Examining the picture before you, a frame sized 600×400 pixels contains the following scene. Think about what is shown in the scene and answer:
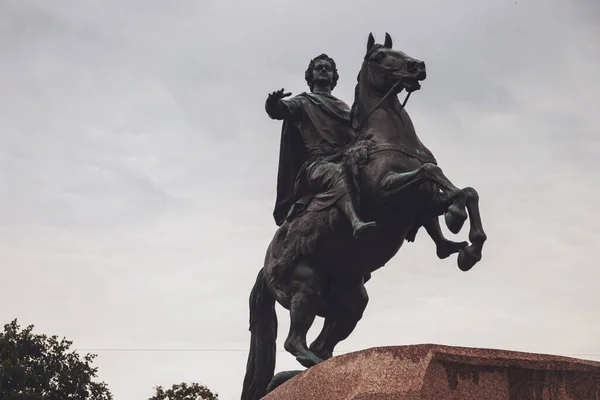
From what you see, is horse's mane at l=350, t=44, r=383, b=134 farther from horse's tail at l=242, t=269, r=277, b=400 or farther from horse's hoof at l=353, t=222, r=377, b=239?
horse's tail at l=242, t=269, r=277, b=400

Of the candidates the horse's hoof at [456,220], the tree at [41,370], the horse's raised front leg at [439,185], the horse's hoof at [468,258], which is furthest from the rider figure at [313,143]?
the tree at [41,370]

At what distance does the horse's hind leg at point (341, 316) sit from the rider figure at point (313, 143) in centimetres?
110

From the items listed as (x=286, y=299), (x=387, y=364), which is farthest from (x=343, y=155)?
(x=387, y=364)

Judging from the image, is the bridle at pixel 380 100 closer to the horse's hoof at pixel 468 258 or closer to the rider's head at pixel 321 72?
the rider's head at pixel 321 72

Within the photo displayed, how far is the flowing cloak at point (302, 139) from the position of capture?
1010 cm

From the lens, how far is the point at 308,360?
9016 millimetres

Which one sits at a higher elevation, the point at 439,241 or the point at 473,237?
the point at 439,241

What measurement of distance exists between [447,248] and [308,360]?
1878 millimetres

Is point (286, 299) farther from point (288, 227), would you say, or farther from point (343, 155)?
point (343, 155)

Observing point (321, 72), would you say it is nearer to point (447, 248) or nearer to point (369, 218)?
point (369, 218)

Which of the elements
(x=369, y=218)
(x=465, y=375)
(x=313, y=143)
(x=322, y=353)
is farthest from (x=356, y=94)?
(x=465, y=375)

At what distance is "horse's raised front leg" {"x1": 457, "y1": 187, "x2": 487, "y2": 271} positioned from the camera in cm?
812

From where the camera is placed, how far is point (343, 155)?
9500mm

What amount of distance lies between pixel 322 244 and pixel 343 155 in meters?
1.04
